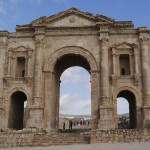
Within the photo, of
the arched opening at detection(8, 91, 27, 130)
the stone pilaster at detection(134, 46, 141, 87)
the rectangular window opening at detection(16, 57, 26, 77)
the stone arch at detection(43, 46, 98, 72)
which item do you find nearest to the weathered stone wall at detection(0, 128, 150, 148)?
the arched opening at detection(8, 91, 27, 130)

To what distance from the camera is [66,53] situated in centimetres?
2553

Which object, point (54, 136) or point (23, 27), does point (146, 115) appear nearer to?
point (54, 136)

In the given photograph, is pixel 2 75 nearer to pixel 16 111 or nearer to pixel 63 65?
pixel 16 111

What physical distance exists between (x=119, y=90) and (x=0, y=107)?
994cm

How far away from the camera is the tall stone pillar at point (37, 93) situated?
2370 centimetres

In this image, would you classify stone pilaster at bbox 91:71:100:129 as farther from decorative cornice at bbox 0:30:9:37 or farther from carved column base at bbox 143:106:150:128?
decorative cornice at bbox 0:30:9:37

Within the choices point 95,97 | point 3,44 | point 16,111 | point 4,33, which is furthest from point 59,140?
point 4,33

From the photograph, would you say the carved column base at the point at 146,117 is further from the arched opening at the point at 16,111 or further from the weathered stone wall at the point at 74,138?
the arched opening at the point at 16,111

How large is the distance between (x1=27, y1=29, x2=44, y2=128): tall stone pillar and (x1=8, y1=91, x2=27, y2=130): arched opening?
2385 millimetres

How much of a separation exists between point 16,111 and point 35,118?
388 cm

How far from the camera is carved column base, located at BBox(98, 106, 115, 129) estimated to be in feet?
75.4

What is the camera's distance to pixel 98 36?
25.6m

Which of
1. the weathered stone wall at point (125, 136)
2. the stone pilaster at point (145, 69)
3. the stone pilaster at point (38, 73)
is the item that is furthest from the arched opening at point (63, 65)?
the weathered stone wall at point (125, 136)

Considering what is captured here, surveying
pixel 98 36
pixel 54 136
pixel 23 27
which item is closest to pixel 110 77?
pixel 98 36
